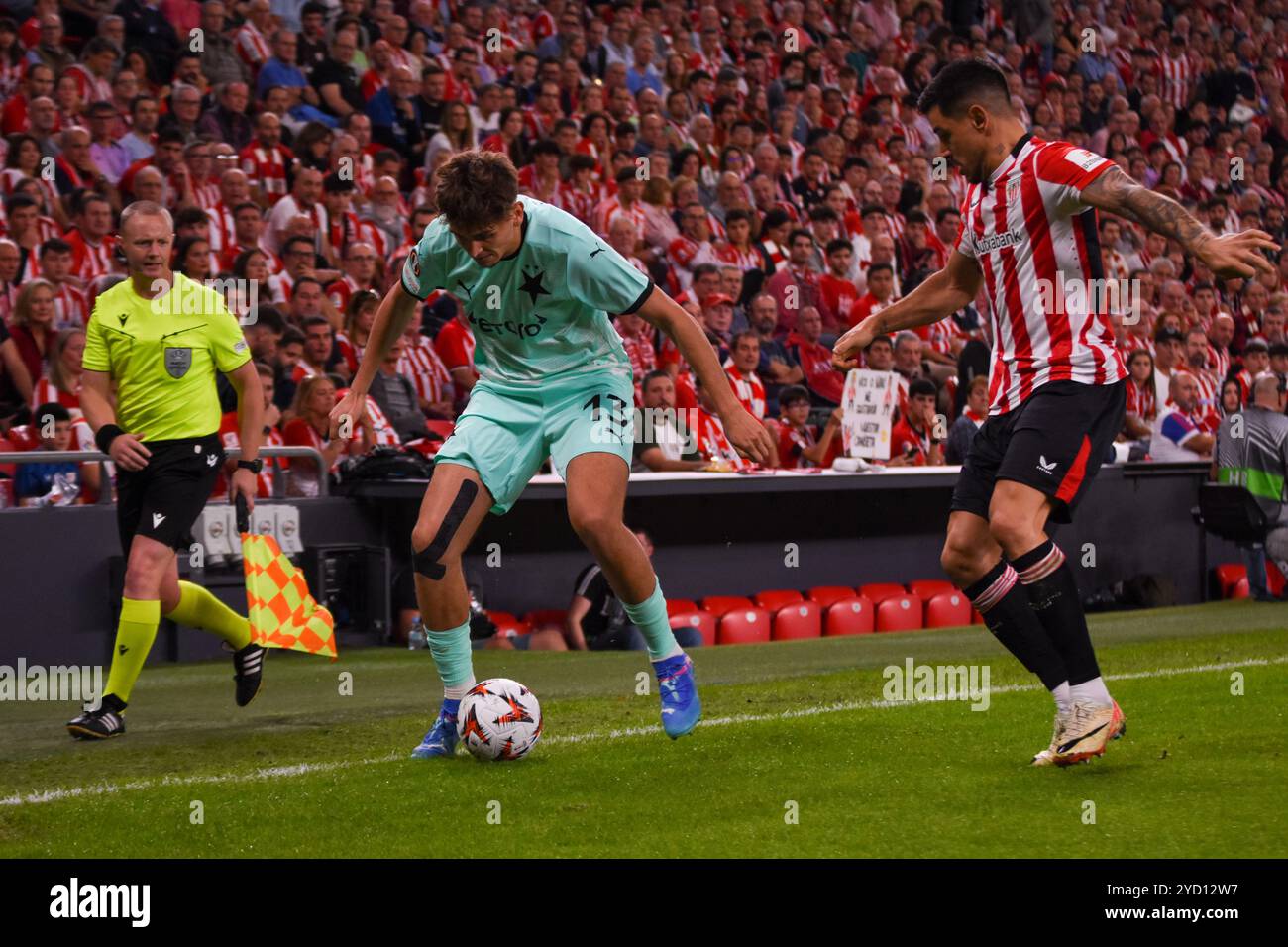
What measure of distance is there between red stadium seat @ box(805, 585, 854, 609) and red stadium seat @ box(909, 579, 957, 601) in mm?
641

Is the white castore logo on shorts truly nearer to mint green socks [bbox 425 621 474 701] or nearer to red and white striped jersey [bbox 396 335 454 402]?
mint green socks [bbox 425 621 474 701]

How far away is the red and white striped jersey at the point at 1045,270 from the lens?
554 cm

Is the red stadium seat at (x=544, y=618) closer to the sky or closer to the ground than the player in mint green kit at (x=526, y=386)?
closer to the ground

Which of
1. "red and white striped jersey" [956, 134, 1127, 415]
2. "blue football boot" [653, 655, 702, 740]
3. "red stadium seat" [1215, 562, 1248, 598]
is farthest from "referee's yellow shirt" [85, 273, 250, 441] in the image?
"red stadium seat" [1215, 562, 1248, 598]

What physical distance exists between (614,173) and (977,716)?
30.8 feet

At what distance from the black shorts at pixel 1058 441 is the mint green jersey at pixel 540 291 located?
134 cm

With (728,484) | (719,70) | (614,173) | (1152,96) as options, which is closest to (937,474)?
(728,484)

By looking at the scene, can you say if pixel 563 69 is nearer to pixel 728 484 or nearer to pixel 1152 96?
pixel 728 484

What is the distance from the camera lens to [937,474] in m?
12.9

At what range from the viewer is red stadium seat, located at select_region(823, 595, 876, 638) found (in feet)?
41.1

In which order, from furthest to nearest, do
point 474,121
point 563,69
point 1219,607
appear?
point 563,69, point 474,121, point 1219,607

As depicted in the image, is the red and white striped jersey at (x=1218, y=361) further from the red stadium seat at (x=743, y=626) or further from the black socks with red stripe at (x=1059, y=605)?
the black socks with red stripe at (x=1059, y=605)

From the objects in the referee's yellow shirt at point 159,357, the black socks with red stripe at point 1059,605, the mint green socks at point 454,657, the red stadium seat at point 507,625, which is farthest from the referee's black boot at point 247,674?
the black socks with red stripe at point 1059,605

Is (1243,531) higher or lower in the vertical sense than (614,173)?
lower
